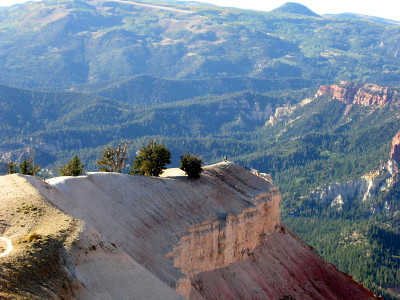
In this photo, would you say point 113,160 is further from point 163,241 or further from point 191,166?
point 163,241

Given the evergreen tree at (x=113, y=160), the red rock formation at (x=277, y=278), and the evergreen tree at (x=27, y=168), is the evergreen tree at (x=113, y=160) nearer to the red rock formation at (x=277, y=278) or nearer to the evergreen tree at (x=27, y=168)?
the evergreen tree at (x=27, y=168)

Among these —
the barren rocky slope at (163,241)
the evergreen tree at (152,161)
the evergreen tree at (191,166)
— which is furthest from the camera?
the evergreen tree at (152,161)

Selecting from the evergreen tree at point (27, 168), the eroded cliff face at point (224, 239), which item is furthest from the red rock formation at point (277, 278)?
the evergreen tree at point (27, 168)

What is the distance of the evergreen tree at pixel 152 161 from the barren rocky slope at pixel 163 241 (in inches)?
117

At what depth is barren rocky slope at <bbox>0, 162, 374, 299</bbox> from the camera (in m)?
38.0

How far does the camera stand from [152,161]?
223ft

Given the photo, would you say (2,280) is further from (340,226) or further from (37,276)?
(340,226)

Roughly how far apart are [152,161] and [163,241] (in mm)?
16326

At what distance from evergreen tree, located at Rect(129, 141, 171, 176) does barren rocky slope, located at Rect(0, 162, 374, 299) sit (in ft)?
9.72

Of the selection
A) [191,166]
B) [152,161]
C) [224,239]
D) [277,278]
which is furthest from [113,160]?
[277,278]

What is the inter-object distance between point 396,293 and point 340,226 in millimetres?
48411

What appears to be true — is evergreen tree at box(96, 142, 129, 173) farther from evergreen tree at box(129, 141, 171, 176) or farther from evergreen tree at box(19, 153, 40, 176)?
evergreen tree at box(19, 153, 40, 176)

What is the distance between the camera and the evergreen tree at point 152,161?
6769 centimetres

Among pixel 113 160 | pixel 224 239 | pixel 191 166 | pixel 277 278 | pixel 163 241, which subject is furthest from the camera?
pixel 113 160
